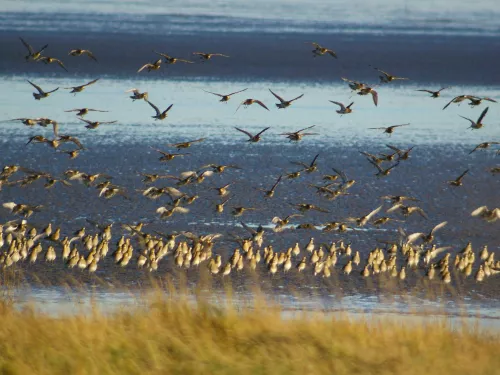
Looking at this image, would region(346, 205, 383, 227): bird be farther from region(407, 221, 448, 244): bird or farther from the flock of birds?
region(407, 221, 448, 244): bird

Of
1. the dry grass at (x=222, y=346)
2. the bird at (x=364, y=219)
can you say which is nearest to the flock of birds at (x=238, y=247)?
the bird at (x=364, y=219)

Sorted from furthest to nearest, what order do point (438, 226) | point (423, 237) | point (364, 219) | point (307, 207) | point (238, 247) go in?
point (307, 207) → point (364, 219) → point (438, 226) → point (423, 237) → point (238, 247)

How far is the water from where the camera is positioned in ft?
55.9

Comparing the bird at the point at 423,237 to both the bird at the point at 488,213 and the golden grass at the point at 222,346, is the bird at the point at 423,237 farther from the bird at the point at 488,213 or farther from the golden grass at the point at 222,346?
the golden grass at the point at 222,346

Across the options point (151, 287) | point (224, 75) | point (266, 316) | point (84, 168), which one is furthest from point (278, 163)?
point (224, 75)

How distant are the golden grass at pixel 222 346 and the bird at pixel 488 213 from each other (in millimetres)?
8758

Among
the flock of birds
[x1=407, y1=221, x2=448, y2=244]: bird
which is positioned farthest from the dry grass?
[x1=407, y1=221, x2=448, y2=244]: bird

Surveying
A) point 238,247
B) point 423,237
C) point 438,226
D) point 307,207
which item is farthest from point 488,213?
point 238,247

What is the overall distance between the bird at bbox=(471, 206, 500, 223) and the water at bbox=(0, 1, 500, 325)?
0.26 m

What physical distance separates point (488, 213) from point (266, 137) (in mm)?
10436

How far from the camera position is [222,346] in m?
10.4

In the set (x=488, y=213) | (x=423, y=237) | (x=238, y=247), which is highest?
(x=488, y=213)

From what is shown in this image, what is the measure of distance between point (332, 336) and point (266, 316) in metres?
0.67

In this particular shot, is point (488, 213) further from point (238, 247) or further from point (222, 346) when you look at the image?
point (222, 346)
